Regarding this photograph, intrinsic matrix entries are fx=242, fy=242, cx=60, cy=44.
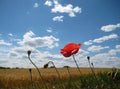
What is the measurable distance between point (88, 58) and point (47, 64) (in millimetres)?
397

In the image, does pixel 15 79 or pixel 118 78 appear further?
pixel 15 79

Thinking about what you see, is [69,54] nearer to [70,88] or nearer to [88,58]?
[88,58]

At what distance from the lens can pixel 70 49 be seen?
7.93 ft

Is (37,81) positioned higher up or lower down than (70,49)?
→ lower down

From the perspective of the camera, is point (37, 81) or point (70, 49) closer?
point (70, 49)

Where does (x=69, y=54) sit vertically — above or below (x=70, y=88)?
above

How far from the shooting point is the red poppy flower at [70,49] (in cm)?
229

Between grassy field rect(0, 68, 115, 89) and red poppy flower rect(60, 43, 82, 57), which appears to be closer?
red poppy flower rect(60, 43, 82, 57)

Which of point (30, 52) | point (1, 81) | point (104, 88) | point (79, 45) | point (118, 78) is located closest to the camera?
point (30, 52)

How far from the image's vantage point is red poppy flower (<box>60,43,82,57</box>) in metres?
2.29

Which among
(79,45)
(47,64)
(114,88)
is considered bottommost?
(114,88)

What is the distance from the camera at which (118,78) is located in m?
3.68

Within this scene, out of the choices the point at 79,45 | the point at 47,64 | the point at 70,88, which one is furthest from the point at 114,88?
the point at 47,64

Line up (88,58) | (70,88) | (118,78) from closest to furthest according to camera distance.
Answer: (88,58) → (70,88) → (118,78)
